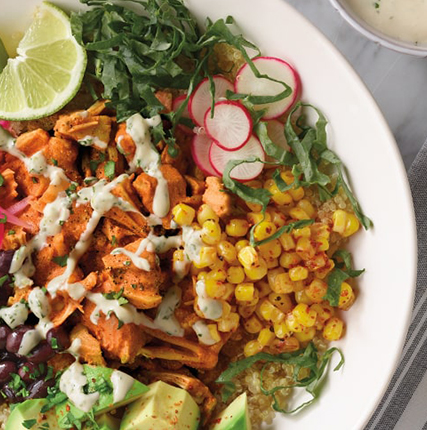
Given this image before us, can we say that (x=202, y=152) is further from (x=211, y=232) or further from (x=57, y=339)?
(x=57, y=339)

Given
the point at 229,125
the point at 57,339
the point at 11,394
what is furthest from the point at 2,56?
the point at 11,394

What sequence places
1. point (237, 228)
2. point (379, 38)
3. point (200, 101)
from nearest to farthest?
point (237, 228), point (200, 101), point (379, 38)

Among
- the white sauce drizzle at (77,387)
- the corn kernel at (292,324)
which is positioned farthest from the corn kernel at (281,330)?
the white sauce drizzle at (77,387)

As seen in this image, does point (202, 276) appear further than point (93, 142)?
No

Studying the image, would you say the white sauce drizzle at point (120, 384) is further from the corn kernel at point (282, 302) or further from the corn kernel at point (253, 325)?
the corn kernel at point (282, 302)

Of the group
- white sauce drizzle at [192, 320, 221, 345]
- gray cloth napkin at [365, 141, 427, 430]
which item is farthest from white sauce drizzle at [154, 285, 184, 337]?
gray cloth napkin at [365, 141, 427, 430]
